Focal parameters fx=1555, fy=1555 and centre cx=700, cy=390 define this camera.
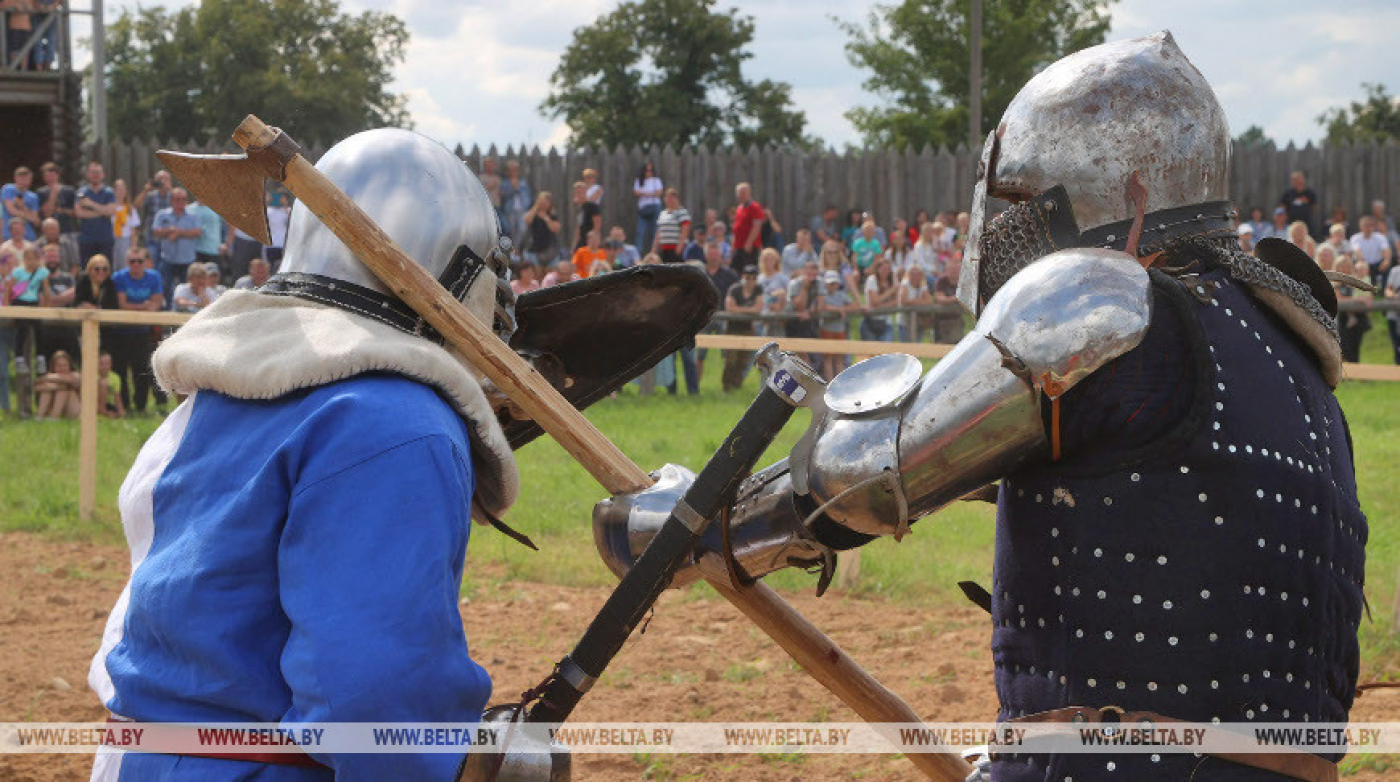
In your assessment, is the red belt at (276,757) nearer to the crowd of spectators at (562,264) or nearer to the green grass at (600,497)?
the green grass at (600,497)

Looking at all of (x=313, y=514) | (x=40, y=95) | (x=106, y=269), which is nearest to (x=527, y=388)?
(x=313, y=514)

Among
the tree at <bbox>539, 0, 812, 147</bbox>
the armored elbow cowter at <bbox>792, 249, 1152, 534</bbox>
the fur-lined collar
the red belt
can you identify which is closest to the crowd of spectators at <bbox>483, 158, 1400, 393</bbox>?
the armored elbow cowter at <bbox>792, 249, 1152, 534</bbox>

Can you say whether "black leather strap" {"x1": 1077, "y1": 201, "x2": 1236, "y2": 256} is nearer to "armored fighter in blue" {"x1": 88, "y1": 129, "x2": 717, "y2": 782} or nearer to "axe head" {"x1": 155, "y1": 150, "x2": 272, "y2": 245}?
"armored fighter in blue" {"x1": 88, "y1": 129, "x2": 717, "y2": 782}

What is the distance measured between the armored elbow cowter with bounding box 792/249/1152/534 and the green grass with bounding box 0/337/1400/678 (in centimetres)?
381

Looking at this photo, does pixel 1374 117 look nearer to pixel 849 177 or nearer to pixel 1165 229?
pixel 849 177

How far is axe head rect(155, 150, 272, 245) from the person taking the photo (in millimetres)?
2510

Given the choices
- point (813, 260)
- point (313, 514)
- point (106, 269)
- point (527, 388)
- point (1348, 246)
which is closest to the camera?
point (313, 514)

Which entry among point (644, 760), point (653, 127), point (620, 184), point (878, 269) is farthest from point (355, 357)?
point (653, 127)

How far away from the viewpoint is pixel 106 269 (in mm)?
12047

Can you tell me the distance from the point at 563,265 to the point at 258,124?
1083 cm

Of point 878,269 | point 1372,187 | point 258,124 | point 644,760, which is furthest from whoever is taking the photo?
point 1372,187

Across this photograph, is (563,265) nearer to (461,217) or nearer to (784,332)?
(784,332)

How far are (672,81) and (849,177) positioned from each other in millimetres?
21666

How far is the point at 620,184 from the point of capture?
62.1 feet
